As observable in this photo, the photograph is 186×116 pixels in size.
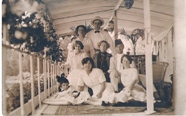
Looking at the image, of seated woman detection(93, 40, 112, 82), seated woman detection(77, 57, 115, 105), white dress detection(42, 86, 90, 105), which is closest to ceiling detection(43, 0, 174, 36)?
seated woman detection(93, 40, 112, 82)

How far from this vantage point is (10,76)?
1562 mm

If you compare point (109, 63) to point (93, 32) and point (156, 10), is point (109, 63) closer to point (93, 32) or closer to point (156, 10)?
point (93, 32)

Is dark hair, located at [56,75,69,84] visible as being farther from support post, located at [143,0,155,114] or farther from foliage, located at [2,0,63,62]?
support post, located at [143,0,155,114]

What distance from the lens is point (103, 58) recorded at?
5.48 feet

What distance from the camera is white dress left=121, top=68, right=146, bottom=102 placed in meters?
1.68

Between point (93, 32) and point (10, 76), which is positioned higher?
point (93, 32)

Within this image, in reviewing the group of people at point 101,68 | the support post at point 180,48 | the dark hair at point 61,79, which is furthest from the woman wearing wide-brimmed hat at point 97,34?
the support post at point 180,48

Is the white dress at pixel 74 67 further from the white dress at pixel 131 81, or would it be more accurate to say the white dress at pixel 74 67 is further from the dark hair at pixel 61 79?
the white dress at pixel 131 81

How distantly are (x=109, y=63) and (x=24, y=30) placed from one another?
1.66ft

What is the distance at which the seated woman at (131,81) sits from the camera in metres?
1.68

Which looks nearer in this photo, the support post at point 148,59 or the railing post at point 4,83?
the railing post at point 4,83

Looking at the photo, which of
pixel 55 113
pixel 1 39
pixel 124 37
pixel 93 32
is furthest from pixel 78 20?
pixel 55 113

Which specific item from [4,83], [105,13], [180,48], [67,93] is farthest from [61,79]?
[180,48]

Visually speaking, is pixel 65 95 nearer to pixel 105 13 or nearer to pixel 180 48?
pixel 105 13
